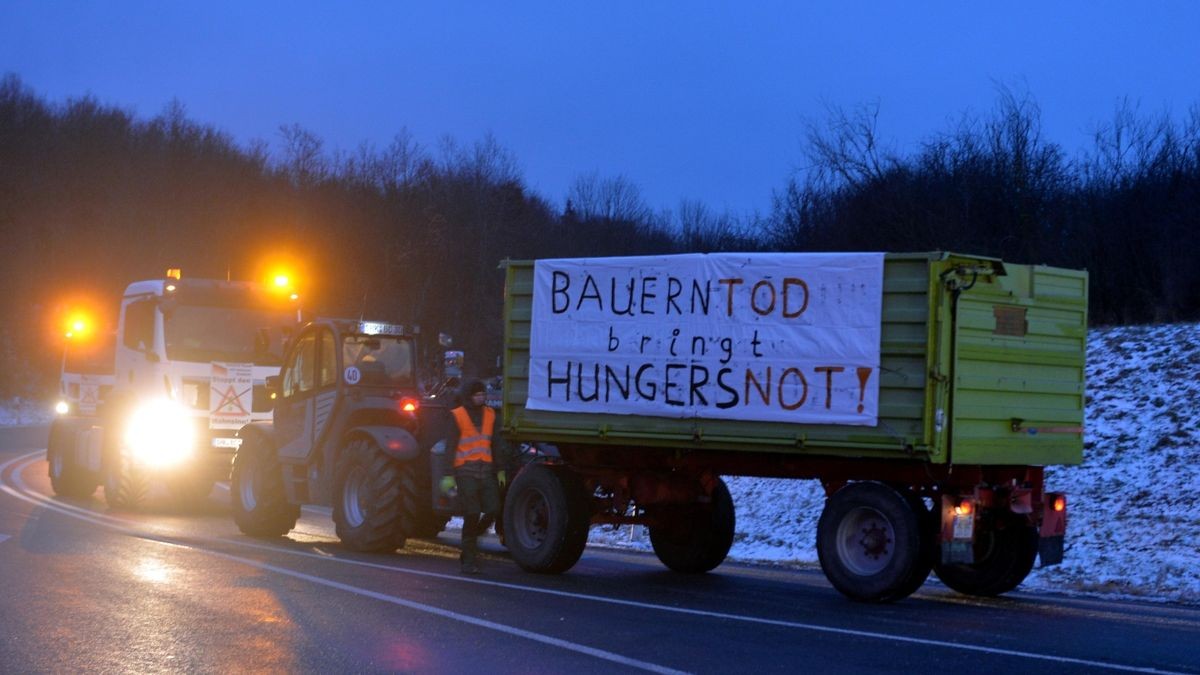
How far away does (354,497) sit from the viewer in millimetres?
15766

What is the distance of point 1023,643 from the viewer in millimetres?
9281

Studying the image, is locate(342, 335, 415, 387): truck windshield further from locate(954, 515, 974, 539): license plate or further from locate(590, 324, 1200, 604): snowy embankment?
locate(954, 515, 974, 539): license plate

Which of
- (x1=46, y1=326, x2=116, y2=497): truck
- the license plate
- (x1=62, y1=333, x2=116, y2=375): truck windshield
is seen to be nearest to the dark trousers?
the license plate

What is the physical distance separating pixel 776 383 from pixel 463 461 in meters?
3.33

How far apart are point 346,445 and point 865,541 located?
6.66 m

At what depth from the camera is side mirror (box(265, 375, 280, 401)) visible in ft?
58.1

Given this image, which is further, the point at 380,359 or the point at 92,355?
the point at 92,355

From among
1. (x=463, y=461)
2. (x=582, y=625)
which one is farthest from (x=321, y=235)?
(x=582, y=625)

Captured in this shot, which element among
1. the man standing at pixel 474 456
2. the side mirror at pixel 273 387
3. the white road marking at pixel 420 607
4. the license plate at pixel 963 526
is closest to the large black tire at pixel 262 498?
the side mirror at pixel 273 387

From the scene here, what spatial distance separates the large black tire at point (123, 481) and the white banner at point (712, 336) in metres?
9.14

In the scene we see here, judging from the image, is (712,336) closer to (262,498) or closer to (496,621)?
(496,621)

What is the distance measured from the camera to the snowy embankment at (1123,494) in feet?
48.2

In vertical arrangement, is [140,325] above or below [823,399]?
above

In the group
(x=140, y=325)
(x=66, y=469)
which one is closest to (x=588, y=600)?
(x=140, y=325)
